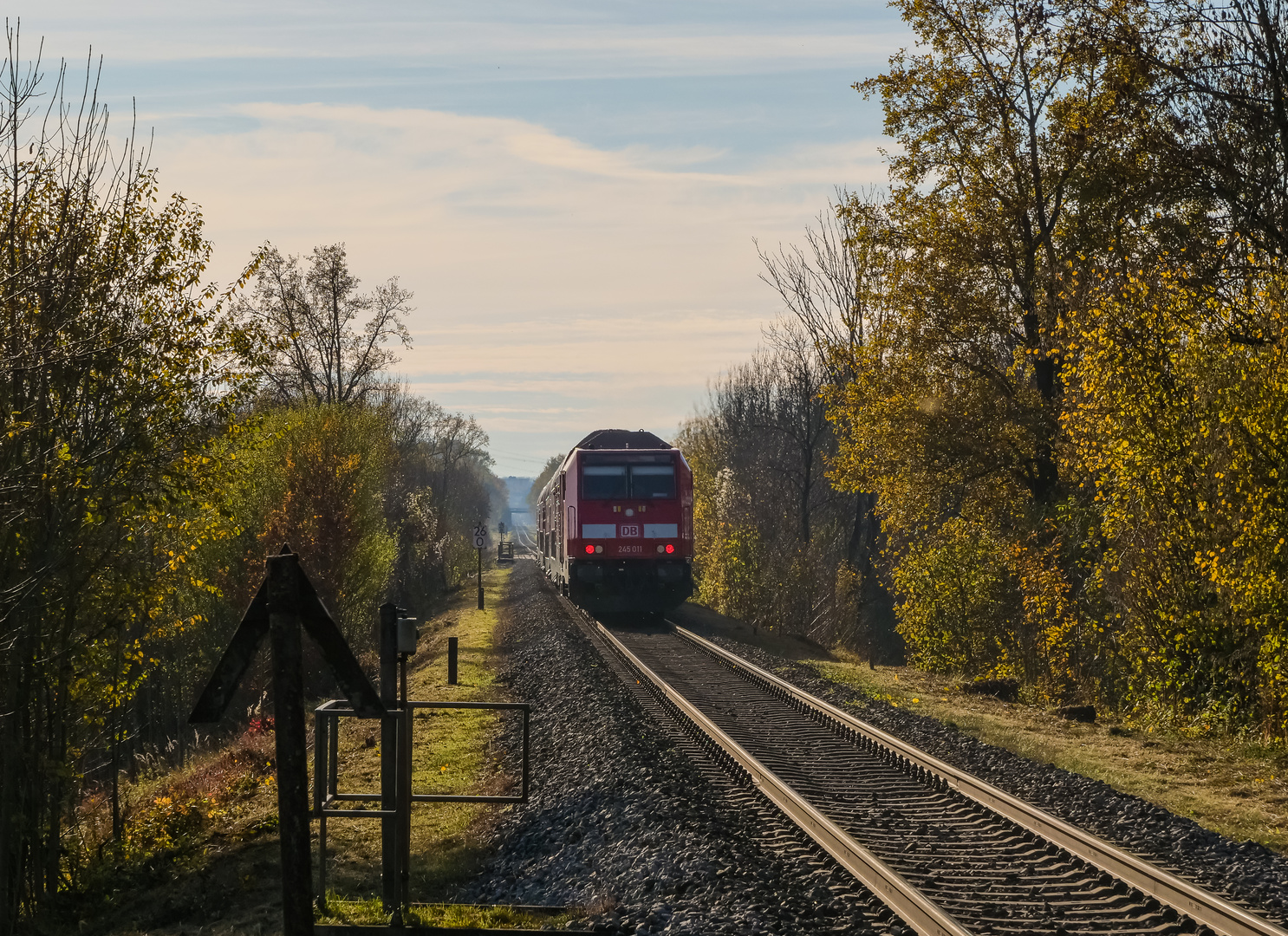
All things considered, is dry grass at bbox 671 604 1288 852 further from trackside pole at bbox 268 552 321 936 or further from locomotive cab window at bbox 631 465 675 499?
locomotive cab window at bbox 631 465 675 499

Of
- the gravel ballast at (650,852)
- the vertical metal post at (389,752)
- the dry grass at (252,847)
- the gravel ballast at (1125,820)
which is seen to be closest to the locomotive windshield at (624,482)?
the dry grass at (252,847)

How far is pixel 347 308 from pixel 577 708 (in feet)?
103

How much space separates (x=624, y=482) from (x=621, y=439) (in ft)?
6.29

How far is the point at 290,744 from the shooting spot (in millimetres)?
4586

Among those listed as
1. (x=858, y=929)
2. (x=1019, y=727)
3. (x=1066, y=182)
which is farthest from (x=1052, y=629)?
(x=858, y=929)

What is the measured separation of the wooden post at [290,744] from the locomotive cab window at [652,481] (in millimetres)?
20939

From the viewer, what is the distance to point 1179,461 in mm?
13781

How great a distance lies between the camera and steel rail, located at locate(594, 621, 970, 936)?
21.2 feet

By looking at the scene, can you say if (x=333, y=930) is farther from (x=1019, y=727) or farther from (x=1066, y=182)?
(x=1066, y=182)

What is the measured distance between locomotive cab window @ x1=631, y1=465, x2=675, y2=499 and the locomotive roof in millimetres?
1010

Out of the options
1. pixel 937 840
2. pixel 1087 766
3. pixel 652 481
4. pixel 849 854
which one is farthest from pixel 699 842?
pixel 652 481

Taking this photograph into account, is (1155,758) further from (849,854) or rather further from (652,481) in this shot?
(652,481)

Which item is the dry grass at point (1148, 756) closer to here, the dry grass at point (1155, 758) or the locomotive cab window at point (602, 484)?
the dry grass at point (1155, 758)

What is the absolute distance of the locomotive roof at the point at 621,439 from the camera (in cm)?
2695
